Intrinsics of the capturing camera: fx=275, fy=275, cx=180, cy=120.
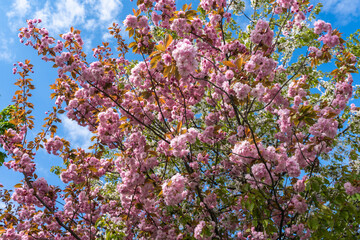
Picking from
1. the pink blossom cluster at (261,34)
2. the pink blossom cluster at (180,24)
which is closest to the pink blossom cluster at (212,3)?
the pink blossom cluster at (180,24)

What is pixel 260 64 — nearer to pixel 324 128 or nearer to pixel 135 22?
pixel 324 128

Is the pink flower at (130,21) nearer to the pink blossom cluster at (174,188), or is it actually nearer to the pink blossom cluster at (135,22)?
the pink blossom cluster at (135,22)

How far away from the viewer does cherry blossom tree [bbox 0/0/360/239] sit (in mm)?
3893

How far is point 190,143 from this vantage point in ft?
14.5

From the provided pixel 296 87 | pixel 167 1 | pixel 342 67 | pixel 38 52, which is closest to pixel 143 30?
pixel 167 1

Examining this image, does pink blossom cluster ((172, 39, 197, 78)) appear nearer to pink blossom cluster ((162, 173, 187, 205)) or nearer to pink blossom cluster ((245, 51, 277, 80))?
pink blossom cluster ((245, 51, 277, 80))

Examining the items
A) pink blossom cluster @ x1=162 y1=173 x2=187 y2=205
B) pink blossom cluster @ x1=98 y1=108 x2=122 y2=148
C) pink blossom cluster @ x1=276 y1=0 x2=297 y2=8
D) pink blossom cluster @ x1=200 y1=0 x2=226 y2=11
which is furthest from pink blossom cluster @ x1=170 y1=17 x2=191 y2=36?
pink blossom cluster @ x1=162 y1=173 x2=187 y2=205

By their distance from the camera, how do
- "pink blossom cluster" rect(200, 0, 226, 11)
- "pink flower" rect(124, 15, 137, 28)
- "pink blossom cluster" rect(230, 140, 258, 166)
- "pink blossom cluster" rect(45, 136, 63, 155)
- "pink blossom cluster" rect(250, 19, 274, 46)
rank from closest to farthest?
"pink blossom cluster" rect(230, 140, 258, 166), "pink blossom cluster" rect(250, 19, 274, 46), "pink flower" rect(124, 15, 137, 28), "pink blossom cluster" rect(200, 0, 226, 11), "pink blossom cluster" rect(45, 136, 63, 155)

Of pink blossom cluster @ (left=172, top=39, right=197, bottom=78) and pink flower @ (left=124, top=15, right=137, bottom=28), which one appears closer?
pink blossom cluster @ (left=172, top=39, right=197, bottom=78)

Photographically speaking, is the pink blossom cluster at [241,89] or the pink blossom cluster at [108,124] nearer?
the pink blossom cluster at [241,89]

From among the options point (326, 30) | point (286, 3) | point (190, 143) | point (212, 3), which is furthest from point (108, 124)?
point (326, 30)

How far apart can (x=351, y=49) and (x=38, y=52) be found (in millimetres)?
8391

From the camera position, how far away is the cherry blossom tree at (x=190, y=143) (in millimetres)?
3893

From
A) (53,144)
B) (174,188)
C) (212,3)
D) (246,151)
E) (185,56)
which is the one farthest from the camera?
(53,144)
